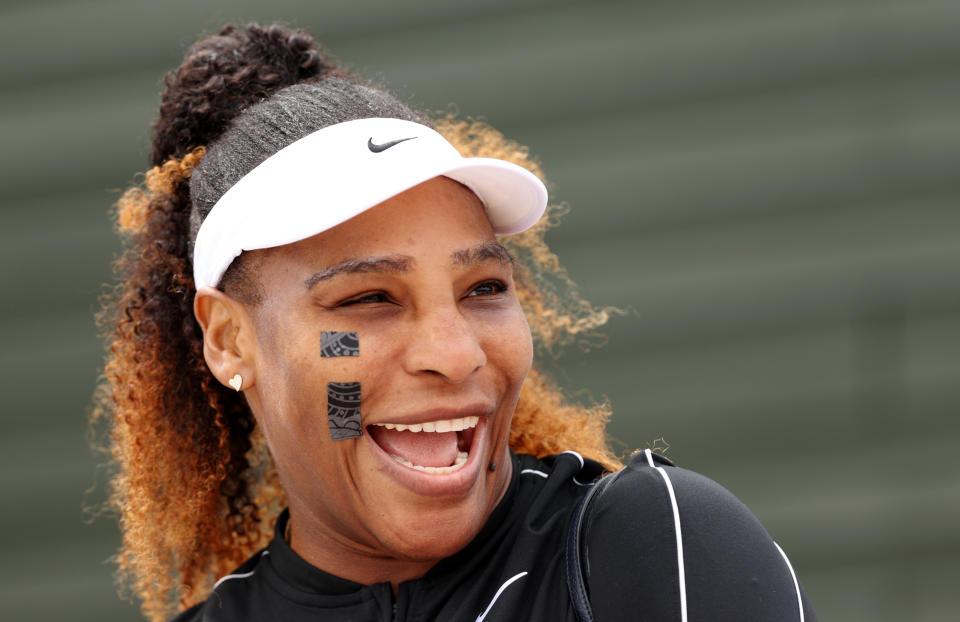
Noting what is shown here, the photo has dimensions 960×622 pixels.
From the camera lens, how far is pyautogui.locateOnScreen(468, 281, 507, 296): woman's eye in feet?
6.53

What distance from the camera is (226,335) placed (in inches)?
83.7

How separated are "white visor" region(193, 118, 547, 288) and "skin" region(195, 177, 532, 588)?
0.05m

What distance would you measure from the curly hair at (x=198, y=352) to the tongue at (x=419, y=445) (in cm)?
44

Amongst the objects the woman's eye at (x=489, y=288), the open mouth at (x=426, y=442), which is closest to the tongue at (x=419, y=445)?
the open mouth at (x=426, y=442)

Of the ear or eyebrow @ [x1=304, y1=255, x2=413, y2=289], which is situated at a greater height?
eyebrow @ [x1=304, y1=255, x2=413, y2=289]

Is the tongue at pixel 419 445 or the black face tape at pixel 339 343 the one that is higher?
the black face tape at pixel 339 343

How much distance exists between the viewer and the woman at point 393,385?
1719 millimetres

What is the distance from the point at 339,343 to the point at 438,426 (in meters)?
0.22

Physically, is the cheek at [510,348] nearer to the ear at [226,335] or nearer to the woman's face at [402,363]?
the woman's face at [402,363]

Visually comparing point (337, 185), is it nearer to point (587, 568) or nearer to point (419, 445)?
point (419, 445)

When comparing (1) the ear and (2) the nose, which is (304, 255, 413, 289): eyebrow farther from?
(1) the ear

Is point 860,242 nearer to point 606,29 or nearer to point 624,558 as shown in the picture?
point 606,29

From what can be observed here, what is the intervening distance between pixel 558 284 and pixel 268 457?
4.93 feet

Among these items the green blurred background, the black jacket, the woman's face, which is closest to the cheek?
the woman's face
